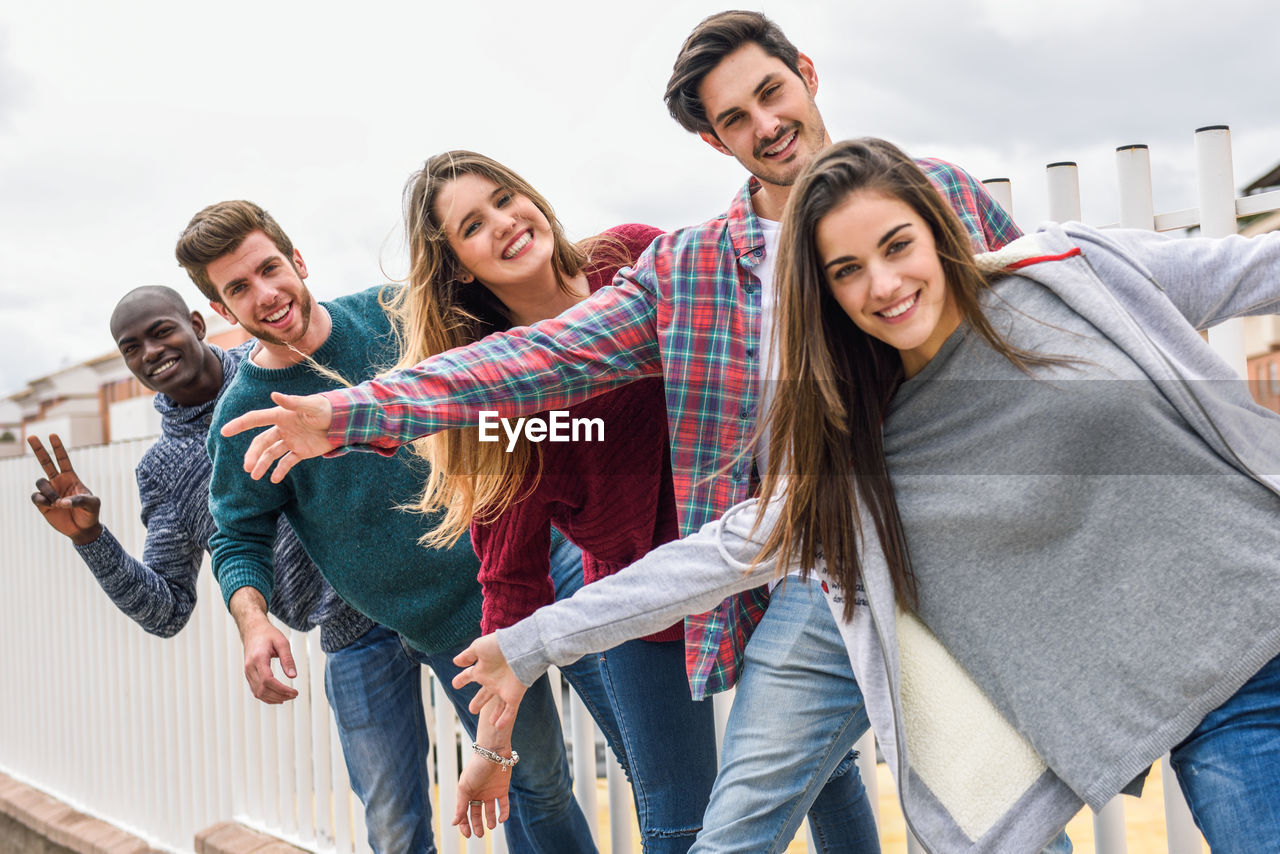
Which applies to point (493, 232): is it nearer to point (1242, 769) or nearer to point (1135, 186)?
point (1135, 186)

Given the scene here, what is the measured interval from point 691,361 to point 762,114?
51cm

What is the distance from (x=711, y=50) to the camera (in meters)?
2.07

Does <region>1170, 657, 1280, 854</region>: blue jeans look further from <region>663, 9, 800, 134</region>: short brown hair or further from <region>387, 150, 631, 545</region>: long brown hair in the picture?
<region>663, 9, 800, 134</region>: short brown hair

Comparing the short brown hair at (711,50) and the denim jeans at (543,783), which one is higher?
the short brown hair at (711,50)

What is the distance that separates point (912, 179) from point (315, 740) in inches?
130

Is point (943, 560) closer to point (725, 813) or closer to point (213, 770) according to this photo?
point (725, 813)

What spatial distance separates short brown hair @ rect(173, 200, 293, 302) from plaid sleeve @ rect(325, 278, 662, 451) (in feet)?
3.49

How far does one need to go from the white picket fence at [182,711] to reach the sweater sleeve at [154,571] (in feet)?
2.64

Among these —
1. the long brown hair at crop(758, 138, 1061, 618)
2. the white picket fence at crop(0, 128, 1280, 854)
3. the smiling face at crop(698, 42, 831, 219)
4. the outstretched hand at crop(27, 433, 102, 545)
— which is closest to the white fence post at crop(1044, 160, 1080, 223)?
the white picket fence at crop(0, 128, 1280, 854)

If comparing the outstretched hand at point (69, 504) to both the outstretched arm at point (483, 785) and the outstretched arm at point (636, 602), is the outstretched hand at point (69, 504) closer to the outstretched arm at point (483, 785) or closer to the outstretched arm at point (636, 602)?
the outstretched arm at point (483, 785)

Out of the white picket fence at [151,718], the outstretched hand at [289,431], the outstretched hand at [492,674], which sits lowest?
the white picket fence at [151,718]

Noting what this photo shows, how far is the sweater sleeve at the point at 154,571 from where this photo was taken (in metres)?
→ 3.05

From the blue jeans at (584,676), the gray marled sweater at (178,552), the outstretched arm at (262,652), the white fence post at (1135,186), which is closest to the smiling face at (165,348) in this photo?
the gray marled sweater at (178,552)

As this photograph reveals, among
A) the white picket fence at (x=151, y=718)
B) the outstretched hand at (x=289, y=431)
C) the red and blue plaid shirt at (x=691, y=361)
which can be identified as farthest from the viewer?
the white picket fence at (x=151, y=718)
